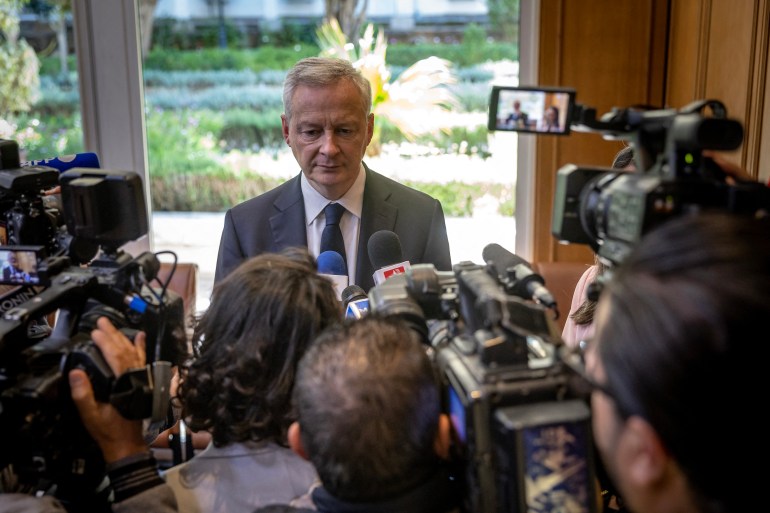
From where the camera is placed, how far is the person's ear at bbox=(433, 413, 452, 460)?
3.05ft

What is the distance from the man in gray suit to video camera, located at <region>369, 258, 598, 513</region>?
3.77 feet

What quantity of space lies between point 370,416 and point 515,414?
174mm

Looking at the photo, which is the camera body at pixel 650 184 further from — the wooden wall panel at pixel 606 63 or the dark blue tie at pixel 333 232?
the wooden wall panel at pixel 606 63

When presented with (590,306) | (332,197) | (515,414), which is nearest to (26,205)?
(515,414)

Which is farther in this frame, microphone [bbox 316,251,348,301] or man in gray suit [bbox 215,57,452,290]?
man in gray suit [bbox 215,57,452,290]

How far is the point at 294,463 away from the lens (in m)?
1.19

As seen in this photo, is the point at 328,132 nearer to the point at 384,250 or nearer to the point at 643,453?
the point at 384,250

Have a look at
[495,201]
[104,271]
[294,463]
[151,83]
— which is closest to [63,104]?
[151,83]

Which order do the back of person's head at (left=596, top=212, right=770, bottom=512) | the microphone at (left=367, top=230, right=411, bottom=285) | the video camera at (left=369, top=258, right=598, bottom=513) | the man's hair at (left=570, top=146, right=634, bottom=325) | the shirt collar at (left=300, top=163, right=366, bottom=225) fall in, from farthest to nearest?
1. the shirt collar at (left=300, top=163, right=366, bottom=225)
2. the man's hair at (left=570, top=146, right=634, bottom=325)
3. the microphone at (left=367, top=230, right=411, bottom=285)
4. the video camera at (left=369, top=258, right=598, bottom=513)
5. the back of person's head at (left=596, top=212, right=770, bottom=512)

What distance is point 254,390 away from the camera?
1.18m

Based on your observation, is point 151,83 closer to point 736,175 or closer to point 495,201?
point 495,201

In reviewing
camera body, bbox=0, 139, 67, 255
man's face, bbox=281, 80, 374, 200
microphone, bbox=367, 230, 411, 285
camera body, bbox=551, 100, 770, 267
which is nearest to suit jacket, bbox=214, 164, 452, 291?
man's face, bbox=281, 80, 374, 200

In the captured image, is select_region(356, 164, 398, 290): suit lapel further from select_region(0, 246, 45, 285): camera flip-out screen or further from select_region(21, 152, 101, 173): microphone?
select_region(0, 246, 45, 285): camera flip-out screen

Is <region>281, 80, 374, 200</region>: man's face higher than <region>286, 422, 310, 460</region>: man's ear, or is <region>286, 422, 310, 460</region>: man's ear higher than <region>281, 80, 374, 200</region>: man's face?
<region>281, 80, 374, 200</region>: man's face
